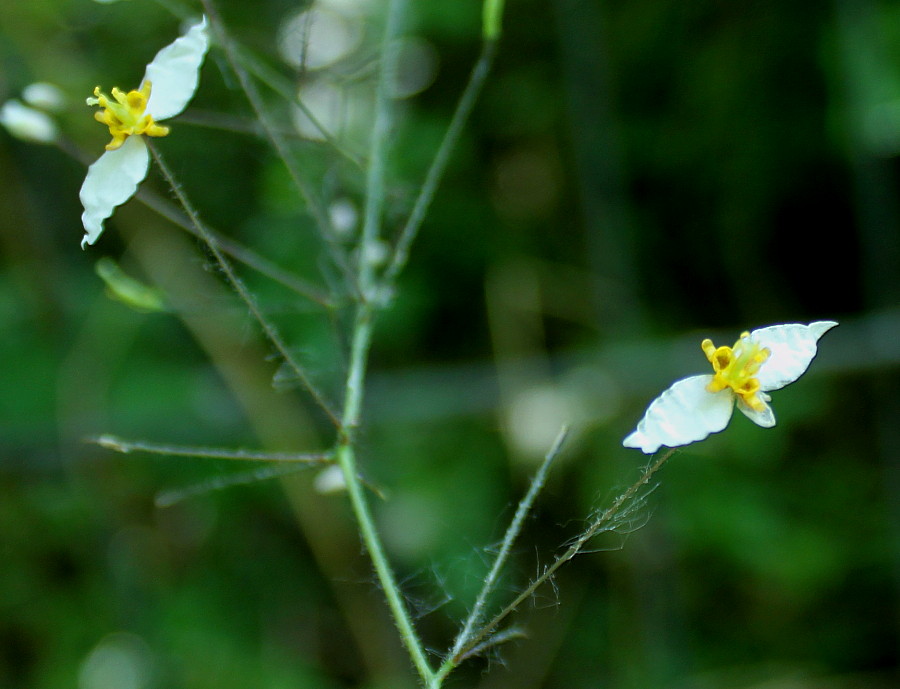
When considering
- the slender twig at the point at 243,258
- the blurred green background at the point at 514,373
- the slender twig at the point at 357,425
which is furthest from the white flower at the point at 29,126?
the blurred green background at the point at 514,373

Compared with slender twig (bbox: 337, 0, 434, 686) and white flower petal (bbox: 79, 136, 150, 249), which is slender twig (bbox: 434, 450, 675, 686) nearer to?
slender twig (bbox: 337, 0, 434, 686)

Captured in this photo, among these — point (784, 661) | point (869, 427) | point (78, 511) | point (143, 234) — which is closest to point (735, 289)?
point (869, 427)

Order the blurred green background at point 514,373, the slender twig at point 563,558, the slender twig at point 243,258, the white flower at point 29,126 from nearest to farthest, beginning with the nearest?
the slender twig at point 563,558, the slender twig at point 243,258, the white flower at point 29,126, the blurred green background at point 514,373

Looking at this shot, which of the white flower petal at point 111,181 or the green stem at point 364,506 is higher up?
the white flower petal at point 111,181

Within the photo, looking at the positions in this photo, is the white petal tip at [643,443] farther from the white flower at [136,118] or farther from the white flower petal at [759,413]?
the white flower at [136,118]

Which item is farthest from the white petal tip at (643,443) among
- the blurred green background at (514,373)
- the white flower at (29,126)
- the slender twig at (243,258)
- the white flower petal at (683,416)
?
the blurred green background at (514,373)

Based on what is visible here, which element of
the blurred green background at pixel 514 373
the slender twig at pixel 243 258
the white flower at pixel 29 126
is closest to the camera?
the slender twig at pixel 243 258

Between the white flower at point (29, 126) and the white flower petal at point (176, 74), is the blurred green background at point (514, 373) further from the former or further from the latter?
the white flower petal at point (176, 74)

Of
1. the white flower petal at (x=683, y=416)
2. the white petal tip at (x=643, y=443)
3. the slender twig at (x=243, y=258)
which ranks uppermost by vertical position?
the slender twig at (x=243, y=258)

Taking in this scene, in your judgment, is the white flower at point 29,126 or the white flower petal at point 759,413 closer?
the white flower petal at point 759,413
